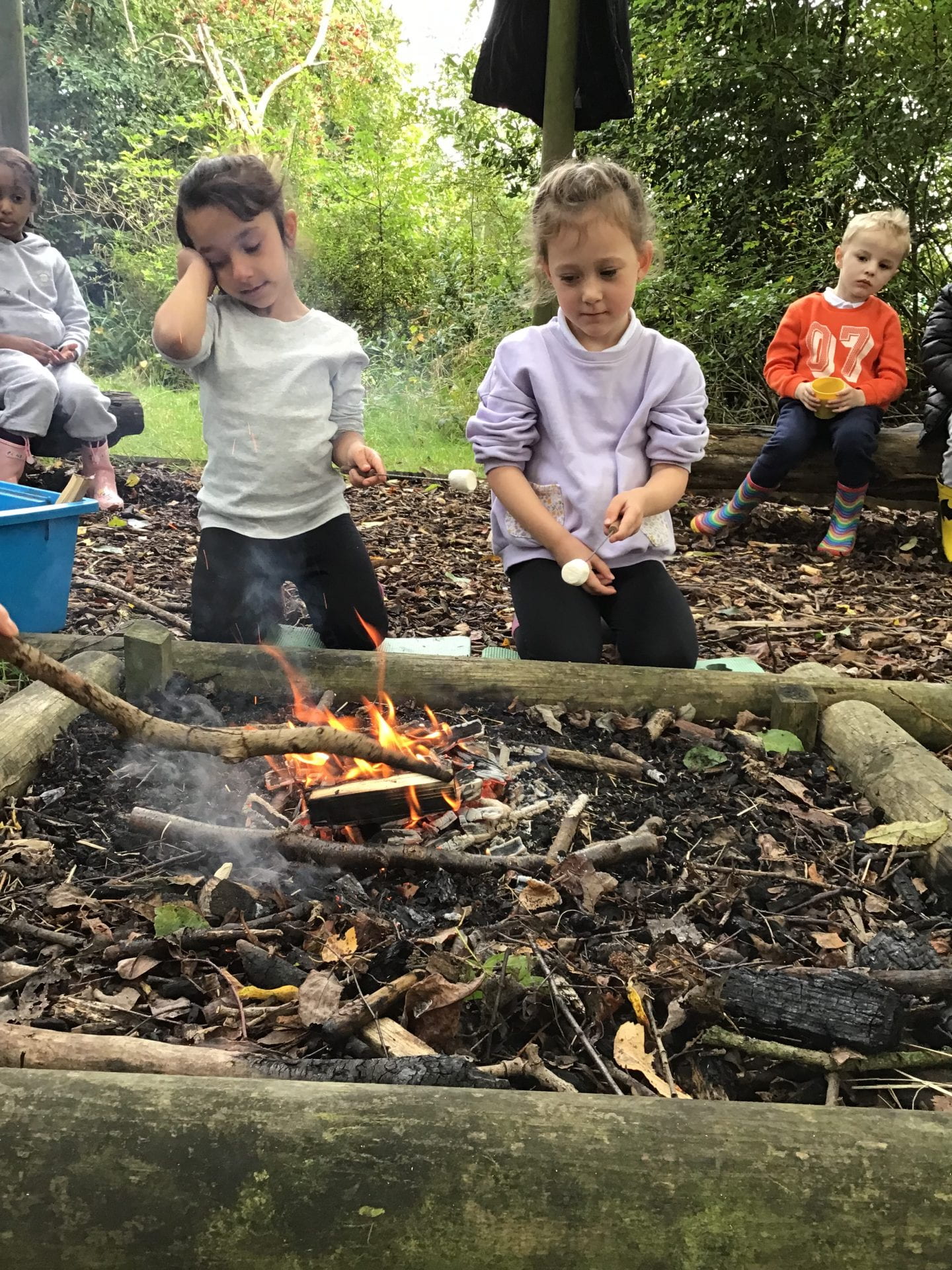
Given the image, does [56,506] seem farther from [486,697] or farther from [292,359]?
[486,697]

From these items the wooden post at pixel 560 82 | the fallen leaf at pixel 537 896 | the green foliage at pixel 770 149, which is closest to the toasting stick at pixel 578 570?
the fallen leaf at pixel 537 896

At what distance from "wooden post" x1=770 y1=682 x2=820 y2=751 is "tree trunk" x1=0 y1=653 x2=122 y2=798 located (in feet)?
5.27

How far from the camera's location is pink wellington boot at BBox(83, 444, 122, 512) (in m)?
5.04

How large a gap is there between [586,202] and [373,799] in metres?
1.63

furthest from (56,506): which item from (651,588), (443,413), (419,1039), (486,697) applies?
(443,413)

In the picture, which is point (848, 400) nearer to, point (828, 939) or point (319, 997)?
point (828, 939)

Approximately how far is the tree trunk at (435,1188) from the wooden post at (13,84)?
19.9 feet

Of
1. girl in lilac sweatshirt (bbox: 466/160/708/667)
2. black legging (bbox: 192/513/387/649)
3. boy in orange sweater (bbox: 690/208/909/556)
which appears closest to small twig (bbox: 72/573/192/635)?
black legging (bbox: 192/513/387/649)

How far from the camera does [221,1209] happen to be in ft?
2.73

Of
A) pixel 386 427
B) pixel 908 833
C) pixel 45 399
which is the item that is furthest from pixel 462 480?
pixel 386 427

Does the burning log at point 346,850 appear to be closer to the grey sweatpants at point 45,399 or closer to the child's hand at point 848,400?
the grey sweatpants at point 45,399

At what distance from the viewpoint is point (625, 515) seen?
8.32 ft

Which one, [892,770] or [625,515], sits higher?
[625,515]

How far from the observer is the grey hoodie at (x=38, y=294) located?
4840 millimetres
